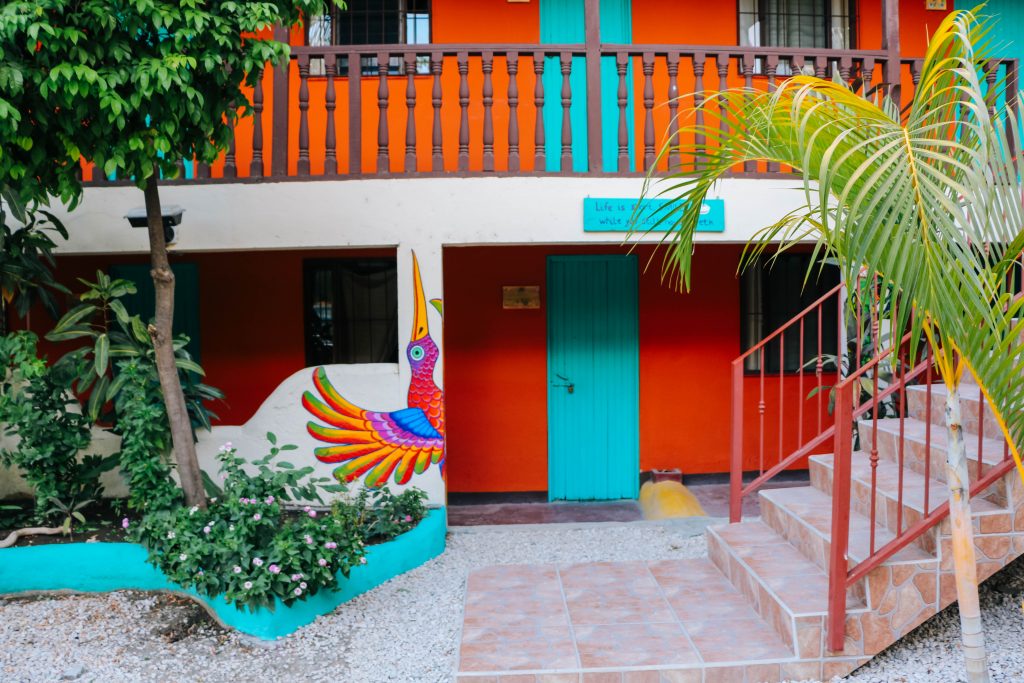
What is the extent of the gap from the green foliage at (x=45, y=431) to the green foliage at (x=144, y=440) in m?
0.39

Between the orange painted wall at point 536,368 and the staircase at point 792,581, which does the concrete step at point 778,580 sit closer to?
the staircase at point 792,581

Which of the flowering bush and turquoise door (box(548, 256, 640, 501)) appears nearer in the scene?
the flowering bush

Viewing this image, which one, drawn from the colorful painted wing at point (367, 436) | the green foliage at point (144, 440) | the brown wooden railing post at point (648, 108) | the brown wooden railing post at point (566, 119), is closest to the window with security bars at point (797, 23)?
the brown wooden railing post at point (648, 108)

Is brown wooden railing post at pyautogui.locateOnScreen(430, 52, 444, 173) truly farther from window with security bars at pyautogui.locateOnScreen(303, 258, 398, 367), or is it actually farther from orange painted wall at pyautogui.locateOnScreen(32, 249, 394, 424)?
orange painted wall at pyautogui.locateOnScreen(32, 249, 394, 424)

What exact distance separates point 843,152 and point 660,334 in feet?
15.6

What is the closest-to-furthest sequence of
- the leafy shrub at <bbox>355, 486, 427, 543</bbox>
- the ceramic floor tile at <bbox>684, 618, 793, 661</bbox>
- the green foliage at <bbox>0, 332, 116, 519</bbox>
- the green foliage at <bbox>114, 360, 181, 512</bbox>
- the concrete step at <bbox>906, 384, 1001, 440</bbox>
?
1. the ceramic floor tile at <bbox>684, 618, 793, 661</bbox>
2. the concrete step at <bbox>906, 384, 1001, 440</bbox>
3. the green foliage at <bbox>114, 360, 181, 512</bbox>
4. the green foliage at <bbox>0, 332, 116, 519</bbox>
5. the leafy shrub at <bbox>355, 486, 427, 543</bbox>

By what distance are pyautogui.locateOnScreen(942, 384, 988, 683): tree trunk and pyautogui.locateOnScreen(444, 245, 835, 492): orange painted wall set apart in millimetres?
4309

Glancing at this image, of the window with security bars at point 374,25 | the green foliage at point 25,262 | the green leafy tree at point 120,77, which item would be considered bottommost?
the green foliage at point 25,262

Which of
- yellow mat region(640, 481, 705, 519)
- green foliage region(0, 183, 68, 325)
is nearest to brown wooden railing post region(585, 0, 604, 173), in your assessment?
yellow mat region(640, 481, 705, 519)

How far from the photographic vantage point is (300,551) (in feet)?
13.9

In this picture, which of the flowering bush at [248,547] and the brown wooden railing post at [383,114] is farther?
the brown wooden railing post at [383,114]

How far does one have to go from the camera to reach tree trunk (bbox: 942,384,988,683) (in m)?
2.96

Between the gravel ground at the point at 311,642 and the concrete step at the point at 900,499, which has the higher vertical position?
the concrete step at the point at 900,499

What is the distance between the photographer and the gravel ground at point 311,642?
12.6 ft
